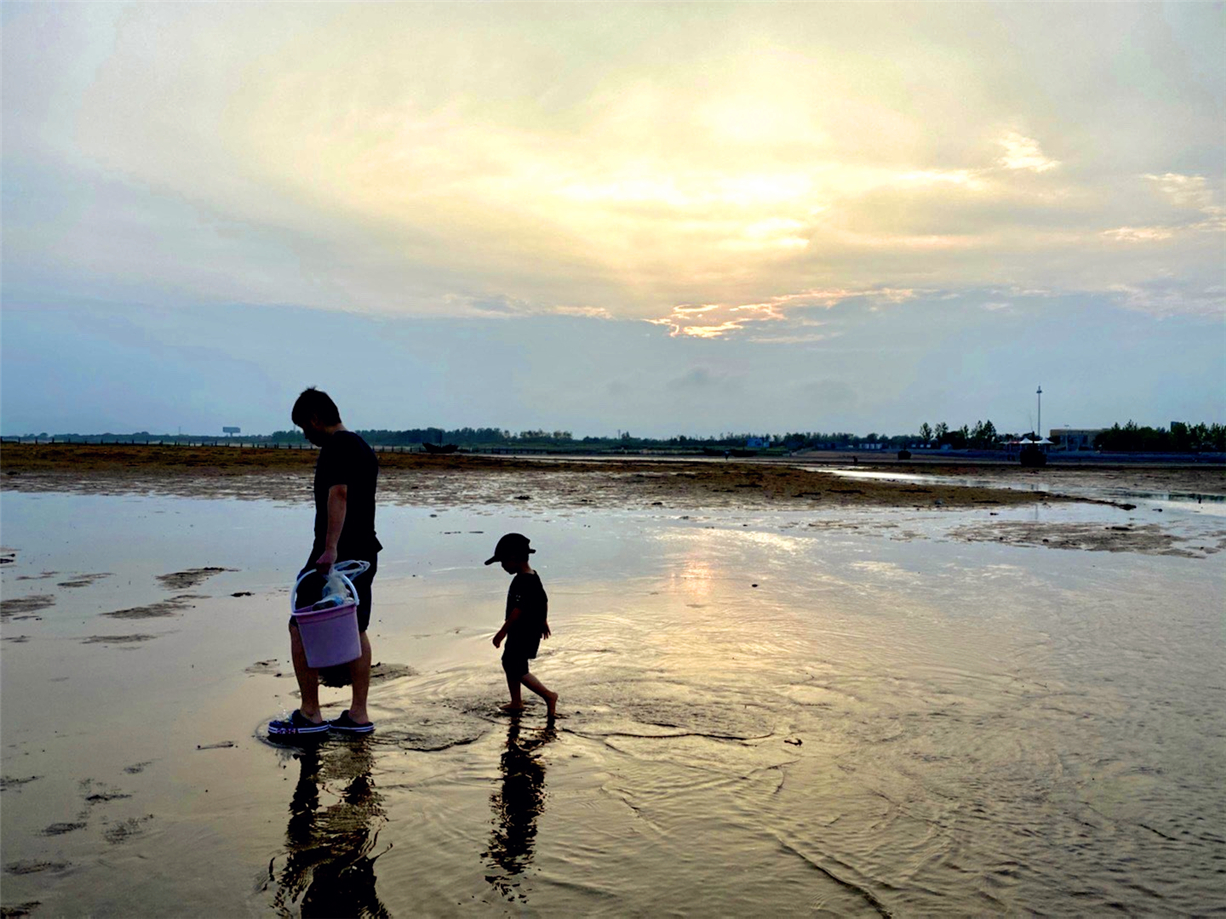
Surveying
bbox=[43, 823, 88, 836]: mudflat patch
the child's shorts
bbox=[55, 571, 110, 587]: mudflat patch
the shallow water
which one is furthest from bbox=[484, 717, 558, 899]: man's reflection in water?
bbox=[55, 571, 110, 587]: mudflat patch

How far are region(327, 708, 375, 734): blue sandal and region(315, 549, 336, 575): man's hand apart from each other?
0.95 m

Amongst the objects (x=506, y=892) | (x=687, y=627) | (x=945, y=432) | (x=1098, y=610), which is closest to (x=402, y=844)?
(x=506, y=892)

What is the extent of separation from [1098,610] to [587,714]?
7153 mm

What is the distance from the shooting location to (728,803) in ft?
15.1

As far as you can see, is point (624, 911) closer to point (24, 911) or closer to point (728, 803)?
point (728, 803)

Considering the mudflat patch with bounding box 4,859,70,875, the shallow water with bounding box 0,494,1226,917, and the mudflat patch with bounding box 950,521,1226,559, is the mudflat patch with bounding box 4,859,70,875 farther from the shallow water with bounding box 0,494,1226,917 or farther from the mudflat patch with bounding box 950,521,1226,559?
the mudflat patch with bounding box 950,521,1226,559

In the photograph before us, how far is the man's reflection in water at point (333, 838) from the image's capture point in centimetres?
355

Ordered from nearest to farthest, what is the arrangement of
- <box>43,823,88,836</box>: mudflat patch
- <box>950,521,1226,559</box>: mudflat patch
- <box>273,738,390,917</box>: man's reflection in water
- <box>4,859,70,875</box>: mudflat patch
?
1. <box>273,738,390,917</box>: man's reflection in water
2. <box>4,859,70,875</box>: mudflat patch
3. <box>43,823,88,836</box>: mudflat patch
4. <box>950,521,1226,559</box>: mudflat patch

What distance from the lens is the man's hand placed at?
5.36m

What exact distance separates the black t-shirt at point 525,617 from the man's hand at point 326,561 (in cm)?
125

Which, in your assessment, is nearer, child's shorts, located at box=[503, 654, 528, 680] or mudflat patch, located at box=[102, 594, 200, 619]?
child's shorts, located at box=[503, 654, 528, 680]

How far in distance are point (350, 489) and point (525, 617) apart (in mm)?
1495

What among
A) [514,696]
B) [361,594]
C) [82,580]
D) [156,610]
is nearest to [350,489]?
[361,594]

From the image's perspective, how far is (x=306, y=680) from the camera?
17.8ft
